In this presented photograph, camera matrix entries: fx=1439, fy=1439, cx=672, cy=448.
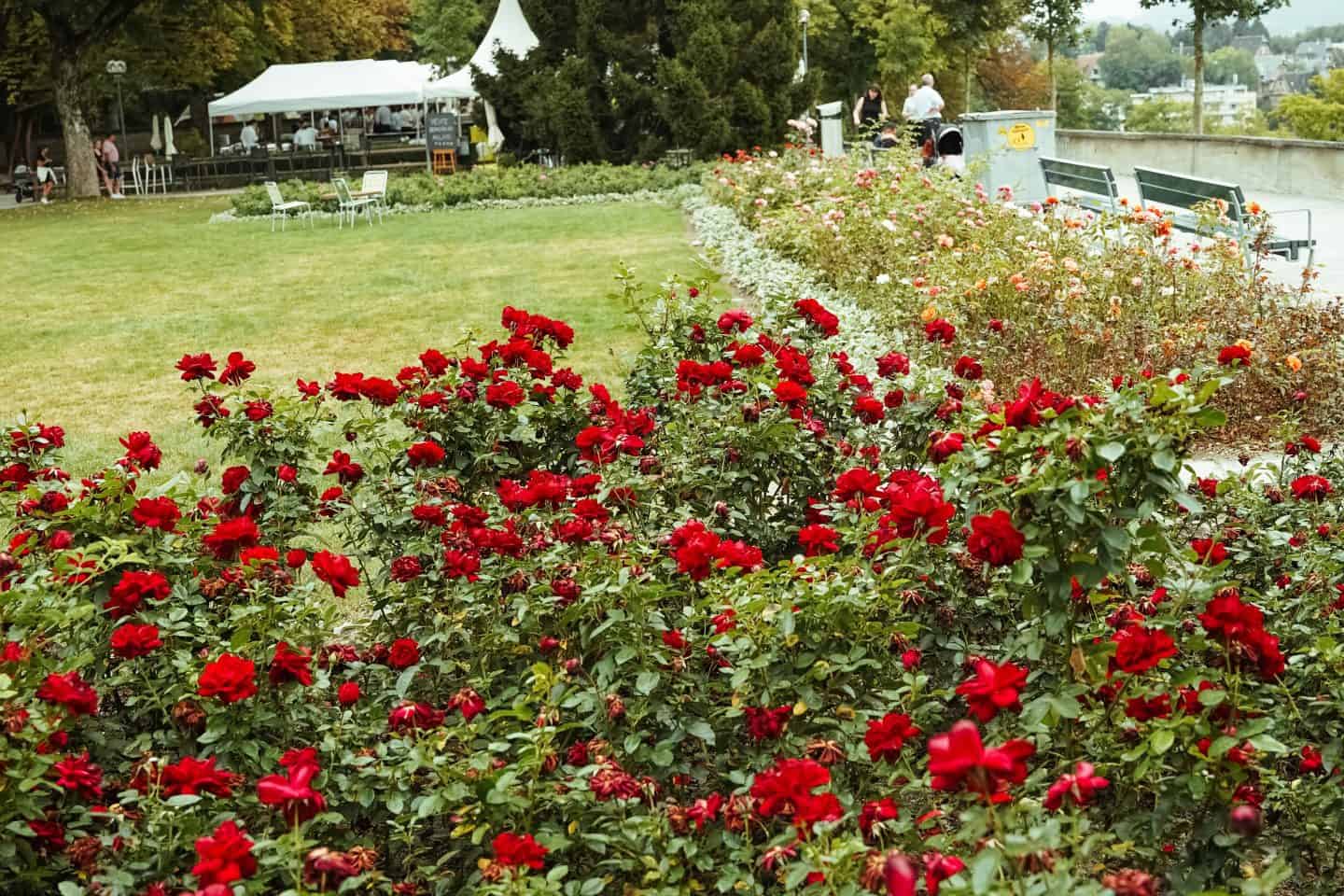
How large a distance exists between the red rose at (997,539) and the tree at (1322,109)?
166 feet

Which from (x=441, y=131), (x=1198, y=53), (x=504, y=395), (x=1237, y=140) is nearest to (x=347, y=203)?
(x=441, y=131)

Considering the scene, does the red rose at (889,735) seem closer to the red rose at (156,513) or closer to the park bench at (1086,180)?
the red rose at (156,513)

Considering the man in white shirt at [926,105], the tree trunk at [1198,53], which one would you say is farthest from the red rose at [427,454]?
the tree trunk at [1198,53]

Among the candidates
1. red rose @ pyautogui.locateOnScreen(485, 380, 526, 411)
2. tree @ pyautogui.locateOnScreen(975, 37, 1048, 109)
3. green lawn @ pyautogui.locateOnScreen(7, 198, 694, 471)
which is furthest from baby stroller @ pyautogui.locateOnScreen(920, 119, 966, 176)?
tree @ pyautogui.locateOnScreen(975, 37, 1048, 109)

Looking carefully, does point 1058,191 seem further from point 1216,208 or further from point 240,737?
point 240,737

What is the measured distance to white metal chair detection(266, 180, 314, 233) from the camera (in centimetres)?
2122

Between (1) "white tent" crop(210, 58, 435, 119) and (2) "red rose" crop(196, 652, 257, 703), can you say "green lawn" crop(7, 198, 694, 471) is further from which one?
(1) "white tent" crop(210, 58, 435, 119)

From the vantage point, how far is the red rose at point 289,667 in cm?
270

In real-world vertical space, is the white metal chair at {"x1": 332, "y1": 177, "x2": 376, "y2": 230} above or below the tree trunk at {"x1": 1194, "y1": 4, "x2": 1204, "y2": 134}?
below

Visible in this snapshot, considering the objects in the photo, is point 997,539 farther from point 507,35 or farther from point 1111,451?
point 507,35

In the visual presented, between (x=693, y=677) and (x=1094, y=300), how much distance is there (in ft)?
17.2

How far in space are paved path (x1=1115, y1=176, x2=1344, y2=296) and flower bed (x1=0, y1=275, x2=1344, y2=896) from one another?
14.6 feet

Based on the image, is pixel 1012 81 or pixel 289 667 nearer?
pixel 289 667

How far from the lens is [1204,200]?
1079 cm
